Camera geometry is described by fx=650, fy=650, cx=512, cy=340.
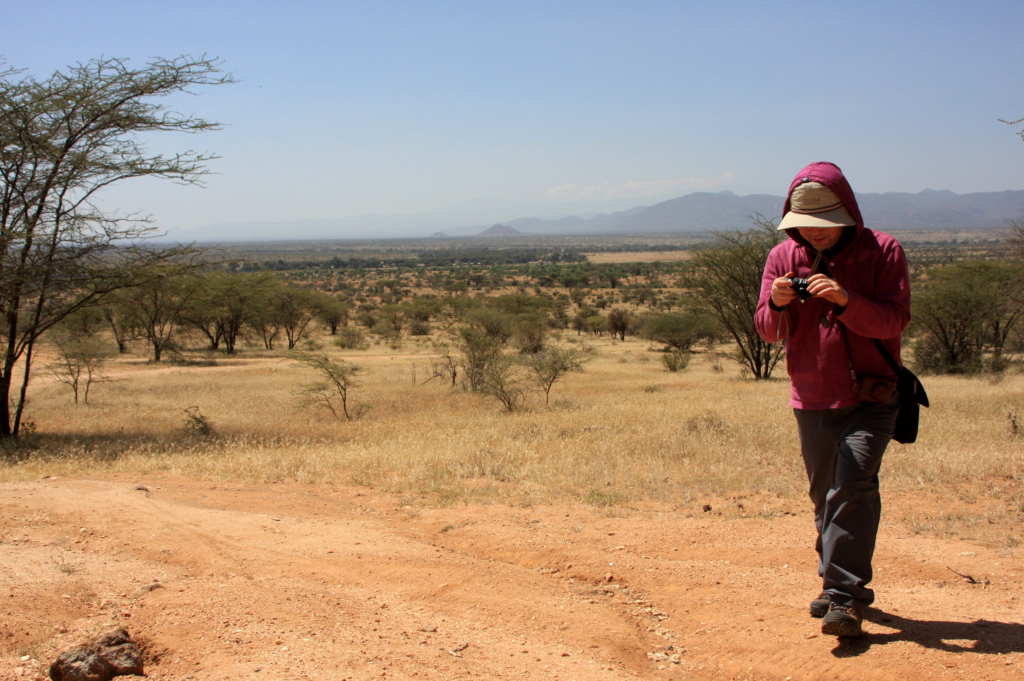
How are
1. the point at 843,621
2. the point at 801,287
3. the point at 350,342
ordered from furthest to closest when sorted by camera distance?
the point at 350,342, the point at 801,287, the point at 843,621

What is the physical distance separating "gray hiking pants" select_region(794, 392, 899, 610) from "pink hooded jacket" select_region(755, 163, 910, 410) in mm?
121

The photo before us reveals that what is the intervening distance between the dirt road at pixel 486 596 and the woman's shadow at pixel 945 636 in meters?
0.01

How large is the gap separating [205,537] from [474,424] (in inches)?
327

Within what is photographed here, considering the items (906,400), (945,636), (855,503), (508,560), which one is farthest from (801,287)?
(508,560)

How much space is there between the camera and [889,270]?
296 centimetres

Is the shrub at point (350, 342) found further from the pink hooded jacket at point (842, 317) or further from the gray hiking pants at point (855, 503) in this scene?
the gray hiking pants at point (855, 503)

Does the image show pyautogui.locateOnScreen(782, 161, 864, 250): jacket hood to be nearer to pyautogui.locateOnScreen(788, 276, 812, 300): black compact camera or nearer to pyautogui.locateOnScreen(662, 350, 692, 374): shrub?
pyautogui.locateOnScreen(788, 276, 812, 300): black compact camera

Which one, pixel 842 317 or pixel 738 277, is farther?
pixel 738 277

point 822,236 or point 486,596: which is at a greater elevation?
point 822,236

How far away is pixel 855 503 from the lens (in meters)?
2.94

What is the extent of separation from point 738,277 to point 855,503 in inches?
777

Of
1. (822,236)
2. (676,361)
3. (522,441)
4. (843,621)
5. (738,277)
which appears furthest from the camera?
(676,361)

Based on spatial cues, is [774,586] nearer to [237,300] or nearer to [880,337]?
[880,337]

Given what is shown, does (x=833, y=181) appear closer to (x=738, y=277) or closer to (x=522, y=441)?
(x=522, y=441)
